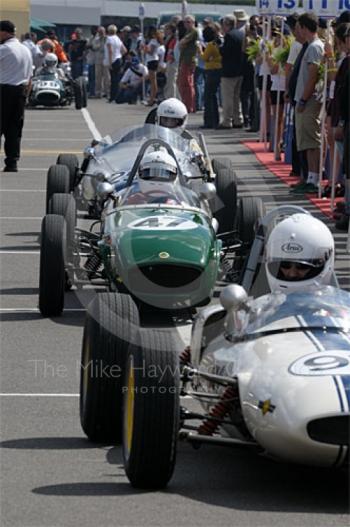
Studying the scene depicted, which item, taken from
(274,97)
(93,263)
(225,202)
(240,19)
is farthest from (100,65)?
(93,263)

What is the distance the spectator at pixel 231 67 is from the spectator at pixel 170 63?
16.8 feet

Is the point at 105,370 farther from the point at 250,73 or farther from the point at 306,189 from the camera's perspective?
the point at 250,73

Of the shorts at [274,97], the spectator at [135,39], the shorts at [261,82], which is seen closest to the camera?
the shorts at [274,97]

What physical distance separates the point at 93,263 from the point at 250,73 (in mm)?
18416

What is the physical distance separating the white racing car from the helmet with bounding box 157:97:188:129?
831 centimetres

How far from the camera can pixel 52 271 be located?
447 inches

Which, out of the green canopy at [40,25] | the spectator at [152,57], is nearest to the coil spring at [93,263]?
the spectator at [152,57]

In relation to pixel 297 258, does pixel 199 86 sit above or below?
below

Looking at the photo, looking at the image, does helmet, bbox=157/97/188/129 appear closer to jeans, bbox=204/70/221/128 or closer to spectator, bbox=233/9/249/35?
jeans, bbox=204/70/221/128

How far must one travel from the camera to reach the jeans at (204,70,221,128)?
99.8ft

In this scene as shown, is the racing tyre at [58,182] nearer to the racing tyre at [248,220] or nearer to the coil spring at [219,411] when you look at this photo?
the racing tyre at [248,220]

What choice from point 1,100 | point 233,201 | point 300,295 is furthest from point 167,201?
Answer: point 1,100

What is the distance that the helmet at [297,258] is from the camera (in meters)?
8.00

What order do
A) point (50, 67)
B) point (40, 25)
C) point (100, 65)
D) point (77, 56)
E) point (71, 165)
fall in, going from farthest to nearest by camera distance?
point (40, 25), point (77, 56), point (100, 65), point (50, 67), point (71, 165)
